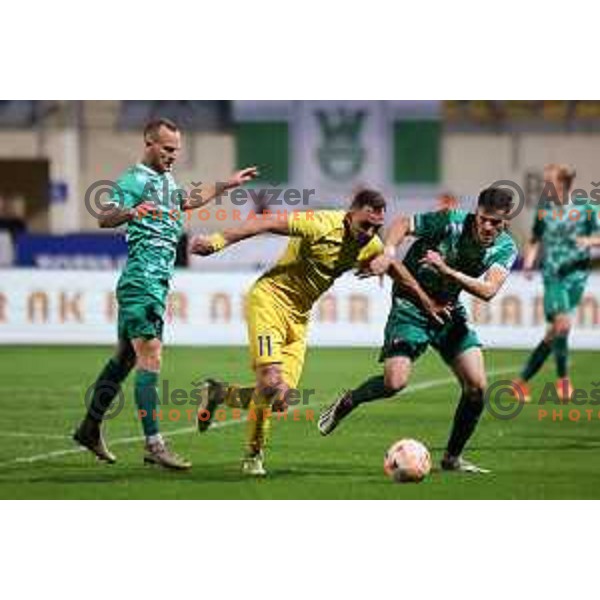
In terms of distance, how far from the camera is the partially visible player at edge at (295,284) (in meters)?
8.23

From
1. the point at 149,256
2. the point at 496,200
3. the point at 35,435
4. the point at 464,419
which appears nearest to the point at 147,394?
the point at 149,256

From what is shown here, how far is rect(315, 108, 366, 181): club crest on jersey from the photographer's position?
1027 cm

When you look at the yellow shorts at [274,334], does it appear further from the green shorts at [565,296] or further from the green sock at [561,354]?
the green shorts at [565,296]

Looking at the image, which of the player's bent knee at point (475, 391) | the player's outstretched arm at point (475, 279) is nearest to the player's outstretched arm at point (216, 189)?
the player's outstretched arm at point (475, 279)

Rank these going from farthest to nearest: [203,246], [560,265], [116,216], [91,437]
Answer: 1. [560,265]
2. [91,437]
3. [116,216]
4. [203,246]

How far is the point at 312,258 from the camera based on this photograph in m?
8.37

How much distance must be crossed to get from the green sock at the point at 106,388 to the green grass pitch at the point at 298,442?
28 centimetres

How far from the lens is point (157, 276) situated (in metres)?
8.52

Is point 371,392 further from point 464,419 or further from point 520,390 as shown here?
point 520,390

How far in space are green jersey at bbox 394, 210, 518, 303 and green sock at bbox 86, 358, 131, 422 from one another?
1.36 metres

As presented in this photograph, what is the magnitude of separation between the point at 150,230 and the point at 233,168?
2.13 m

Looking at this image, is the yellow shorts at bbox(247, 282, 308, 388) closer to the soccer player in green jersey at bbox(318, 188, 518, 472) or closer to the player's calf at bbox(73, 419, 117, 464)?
the soccer player in green jersey at bbox(318, 188, 518, 472)

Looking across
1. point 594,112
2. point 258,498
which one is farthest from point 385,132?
point 258,498

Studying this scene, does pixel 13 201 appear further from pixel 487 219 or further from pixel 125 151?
pixel 487 219
